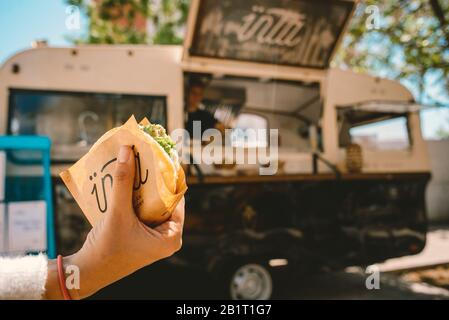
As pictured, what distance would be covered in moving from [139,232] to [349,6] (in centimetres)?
404

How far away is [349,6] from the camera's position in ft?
14.2

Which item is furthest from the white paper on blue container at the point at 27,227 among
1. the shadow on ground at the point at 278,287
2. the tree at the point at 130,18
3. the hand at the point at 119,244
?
the tree at the point at 130,18

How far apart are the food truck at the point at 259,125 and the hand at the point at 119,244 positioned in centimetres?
272

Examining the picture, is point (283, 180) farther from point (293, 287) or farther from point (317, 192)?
point (293, 287)

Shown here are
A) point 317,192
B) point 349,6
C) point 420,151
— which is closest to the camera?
point 349,6

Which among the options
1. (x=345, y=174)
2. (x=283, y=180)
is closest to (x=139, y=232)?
(x=283, y=180)

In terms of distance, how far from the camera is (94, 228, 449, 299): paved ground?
402 cm

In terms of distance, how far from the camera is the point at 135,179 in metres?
1.41

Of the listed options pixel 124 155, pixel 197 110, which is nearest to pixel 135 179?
pixel 124 155

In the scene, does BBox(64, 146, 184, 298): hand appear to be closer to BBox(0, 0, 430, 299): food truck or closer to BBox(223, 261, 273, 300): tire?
BBox(0, 0, 430, 299): food truck

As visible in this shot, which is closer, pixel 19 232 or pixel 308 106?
pixel 19 232

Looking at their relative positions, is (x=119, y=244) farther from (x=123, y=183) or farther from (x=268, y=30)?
(x=268, y=30)

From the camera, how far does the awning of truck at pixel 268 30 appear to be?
3961 mm

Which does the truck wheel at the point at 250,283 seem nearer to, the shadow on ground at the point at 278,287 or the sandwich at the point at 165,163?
the shadow on ground at the point at 278,287
